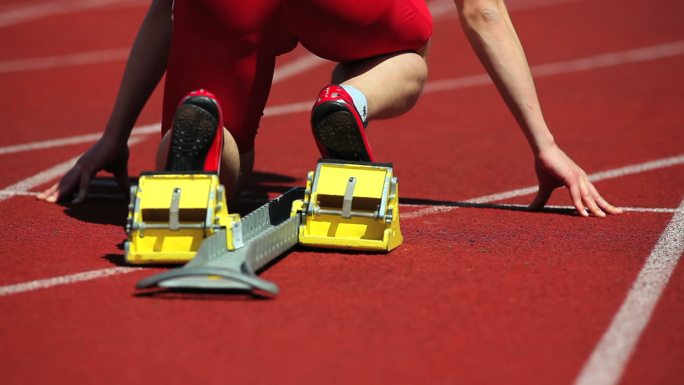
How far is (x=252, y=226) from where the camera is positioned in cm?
405

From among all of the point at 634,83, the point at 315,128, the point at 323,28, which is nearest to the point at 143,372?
the point at 315,128

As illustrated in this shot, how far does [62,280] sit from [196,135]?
0.68m

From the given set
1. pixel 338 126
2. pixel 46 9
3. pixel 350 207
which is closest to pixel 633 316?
pixel 350 207

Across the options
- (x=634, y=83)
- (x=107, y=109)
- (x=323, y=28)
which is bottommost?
(x=634, y=83)

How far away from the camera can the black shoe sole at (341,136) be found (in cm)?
395

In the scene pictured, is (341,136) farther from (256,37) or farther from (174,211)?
(174,211)

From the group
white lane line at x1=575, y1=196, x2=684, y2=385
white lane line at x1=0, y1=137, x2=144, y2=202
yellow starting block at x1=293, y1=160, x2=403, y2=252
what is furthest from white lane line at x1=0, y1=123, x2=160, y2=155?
white lane line at x1=575, y1=196, x2=684, y2=385

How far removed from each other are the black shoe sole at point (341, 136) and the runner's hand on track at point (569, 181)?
850 millimetres

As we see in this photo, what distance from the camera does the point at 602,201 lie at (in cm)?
475

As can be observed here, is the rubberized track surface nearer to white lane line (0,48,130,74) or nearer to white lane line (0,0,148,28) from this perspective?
white lane line (0,48,130,74)

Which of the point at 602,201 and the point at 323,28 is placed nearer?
the point at 323,28

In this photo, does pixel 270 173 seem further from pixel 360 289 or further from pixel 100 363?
pixel 100 363

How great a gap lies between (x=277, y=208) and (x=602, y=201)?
4.70ft

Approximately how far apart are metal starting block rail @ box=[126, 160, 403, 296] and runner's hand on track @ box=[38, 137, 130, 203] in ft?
3.20
